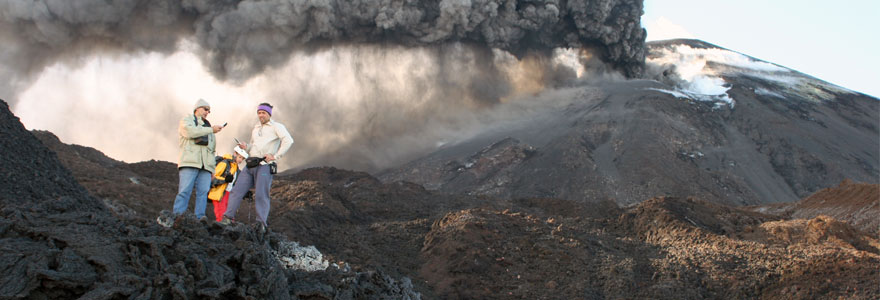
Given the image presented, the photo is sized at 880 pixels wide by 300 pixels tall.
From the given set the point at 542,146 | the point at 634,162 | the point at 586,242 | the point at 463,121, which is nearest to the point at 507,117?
the point at 463,121

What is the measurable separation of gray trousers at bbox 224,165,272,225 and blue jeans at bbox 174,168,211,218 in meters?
0.25

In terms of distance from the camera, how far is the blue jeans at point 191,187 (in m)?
5.98

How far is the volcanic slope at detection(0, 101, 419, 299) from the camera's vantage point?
339cm

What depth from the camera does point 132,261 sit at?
3730 millimetres

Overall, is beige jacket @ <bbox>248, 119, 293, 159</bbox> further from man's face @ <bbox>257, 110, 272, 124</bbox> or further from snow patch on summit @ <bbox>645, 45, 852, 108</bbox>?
snow patch on summit @ <bbox>645, 45, 852, 108</bbox>

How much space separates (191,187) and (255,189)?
0.60 metres

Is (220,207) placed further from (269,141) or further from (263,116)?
(263,116)

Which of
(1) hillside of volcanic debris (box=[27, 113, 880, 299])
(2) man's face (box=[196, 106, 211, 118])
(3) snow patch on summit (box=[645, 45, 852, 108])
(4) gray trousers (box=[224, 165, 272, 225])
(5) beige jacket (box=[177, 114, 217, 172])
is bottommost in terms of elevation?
(1) hillside of volcanic debris (box=[27, 113, 880, 299])

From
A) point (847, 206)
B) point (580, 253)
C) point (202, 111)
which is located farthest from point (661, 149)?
point (202, 111)

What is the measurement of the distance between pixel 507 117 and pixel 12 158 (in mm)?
28812

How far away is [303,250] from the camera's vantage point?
6.00 metres

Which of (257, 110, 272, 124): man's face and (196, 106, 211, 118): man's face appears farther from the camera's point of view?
(257, 110, 272, 124): man's face

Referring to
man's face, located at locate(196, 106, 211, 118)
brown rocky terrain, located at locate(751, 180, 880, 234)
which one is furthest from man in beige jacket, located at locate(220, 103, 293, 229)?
brown rocky terrain, located at locate(751, 180, 880, 234)

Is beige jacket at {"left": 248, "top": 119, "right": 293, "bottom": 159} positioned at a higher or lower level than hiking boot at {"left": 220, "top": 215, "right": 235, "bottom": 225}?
higher
